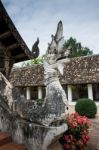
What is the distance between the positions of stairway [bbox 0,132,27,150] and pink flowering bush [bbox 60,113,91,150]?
1175mm

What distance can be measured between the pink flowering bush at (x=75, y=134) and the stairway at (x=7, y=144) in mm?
1175

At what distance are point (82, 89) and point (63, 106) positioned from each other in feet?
84.0

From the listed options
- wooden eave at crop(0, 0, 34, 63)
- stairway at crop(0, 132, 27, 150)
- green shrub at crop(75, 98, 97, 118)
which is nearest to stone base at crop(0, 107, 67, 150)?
stairway at crop(0, 132, 27, 150)

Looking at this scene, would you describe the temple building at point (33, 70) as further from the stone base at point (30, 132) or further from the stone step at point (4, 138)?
the stone step at point (4, 138)

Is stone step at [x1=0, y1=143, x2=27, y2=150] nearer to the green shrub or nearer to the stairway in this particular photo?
the stairway

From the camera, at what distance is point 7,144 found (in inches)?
142

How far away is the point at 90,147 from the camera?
6238mm

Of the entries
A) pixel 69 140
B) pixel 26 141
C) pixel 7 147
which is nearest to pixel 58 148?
pixel 69 140

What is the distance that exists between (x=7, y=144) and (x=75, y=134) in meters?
1.76

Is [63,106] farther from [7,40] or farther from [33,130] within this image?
[7,40]

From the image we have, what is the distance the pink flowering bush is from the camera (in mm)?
4473

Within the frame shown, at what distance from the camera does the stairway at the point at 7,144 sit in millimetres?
3430

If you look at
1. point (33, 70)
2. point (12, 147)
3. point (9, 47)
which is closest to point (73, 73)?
point (33, 70)

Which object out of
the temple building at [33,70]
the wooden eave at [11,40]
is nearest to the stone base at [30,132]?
the temple building at [33,70]
